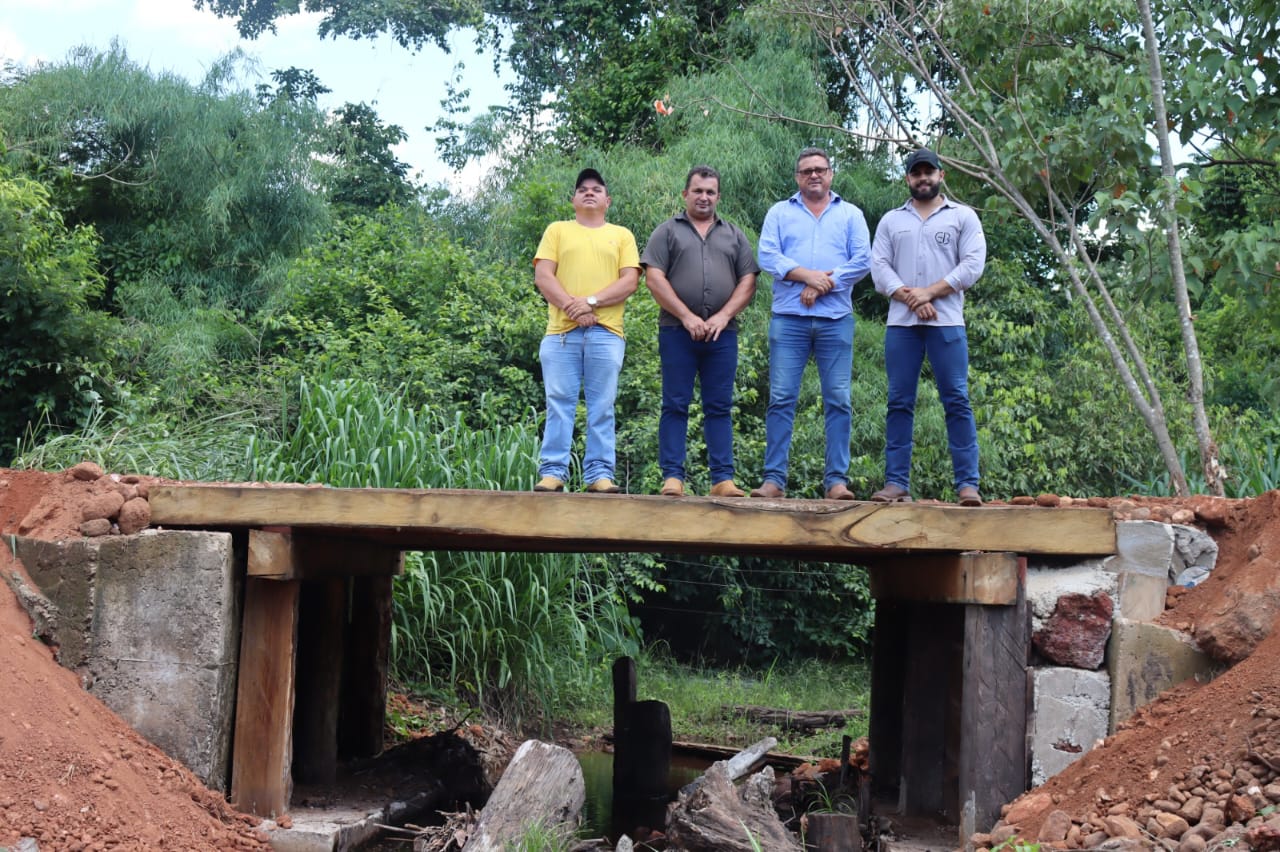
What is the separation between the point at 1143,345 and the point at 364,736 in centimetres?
886

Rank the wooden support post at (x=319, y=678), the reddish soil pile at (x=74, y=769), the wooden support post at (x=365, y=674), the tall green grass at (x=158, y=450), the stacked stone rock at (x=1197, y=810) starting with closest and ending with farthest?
the stacked stone rock at (x=1197, y=810), the reddish soil pile at (x=74, y=769), the wooden support post at (x=319, y=678), the wooden support post at (x=365, y=674), the tall green grass at (x=158, y=450)

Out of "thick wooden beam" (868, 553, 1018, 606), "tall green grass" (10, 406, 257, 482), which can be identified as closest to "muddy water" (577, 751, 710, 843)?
"thick wooden beam" (868, 553, 1018, 606)

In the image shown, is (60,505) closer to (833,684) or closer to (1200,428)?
(1200,428)

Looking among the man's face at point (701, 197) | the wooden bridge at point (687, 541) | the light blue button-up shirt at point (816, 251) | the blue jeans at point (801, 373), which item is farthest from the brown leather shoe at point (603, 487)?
the man's face at point (701, 197)

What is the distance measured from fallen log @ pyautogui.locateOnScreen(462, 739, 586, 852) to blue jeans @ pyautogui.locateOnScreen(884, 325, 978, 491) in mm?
1886

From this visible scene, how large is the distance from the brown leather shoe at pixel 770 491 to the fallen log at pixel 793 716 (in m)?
4.93

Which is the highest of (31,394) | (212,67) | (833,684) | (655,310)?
(212,67)

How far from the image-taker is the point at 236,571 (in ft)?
17.7

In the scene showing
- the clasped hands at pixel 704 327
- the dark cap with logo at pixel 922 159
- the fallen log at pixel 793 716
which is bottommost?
the fallen log at pixel 793 716

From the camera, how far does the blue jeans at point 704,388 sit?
5.75 m

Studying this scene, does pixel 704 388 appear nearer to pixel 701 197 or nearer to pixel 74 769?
pixel 701 197

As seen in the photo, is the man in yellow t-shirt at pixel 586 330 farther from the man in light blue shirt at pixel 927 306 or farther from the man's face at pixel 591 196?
the man in light blue shirt at pixel 927 306

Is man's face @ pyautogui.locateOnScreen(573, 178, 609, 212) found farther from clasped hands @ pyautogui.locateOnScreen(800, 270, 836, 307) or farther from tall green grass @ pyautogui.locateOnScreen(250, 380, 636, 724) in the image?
tall green grass @ pyautogui.locateOnScreen(250, 380, 636, 724)

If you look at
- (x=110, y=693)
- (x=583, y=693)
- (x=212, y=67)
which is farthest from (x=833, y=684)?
(x=212, y=67)
